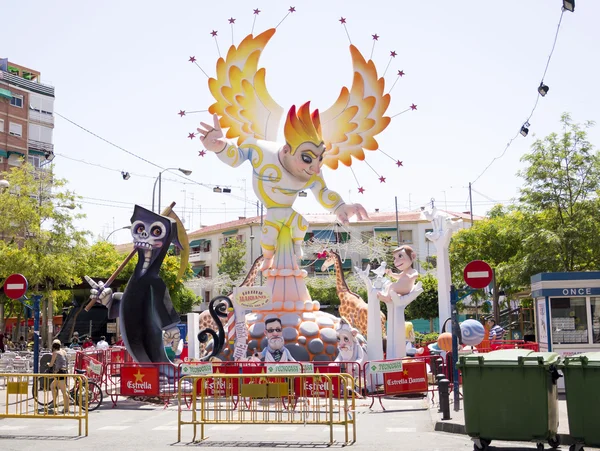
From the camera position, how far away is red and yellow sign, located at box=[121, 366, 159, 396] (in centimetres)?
1738

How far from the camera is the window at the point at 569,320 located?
1658 cm

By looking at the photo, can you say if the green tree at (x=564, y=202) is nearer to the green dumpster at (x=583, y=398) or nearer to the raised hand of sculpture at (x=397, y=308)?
the raised hand of sculpture at (x=397, y=308)

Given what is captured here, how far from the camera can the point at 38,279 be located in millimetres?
31406

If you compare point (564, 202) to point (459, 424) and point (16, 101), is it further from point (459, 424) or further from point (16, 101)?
point (16, 101)

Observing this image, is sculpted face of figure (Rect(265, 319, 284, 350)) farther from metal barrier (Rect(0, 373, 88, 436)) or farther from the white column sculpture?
the white column sculpture

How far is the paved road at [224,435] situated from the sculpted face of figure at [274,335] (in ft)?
13.2

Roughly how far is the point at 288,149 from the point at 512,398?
12859mm

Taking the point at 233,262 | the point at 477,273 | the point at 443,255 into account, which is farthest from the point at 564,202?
the point at 233,262

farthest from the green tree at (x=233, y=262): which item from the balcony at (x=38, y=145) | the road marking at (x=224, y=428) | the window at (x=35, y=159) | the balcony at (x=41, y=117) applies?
the road marking at (x=224, y=428)

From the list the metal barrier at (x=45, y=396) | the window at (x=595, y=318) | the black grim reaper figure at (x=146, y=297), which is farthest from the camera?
the black grim reaper figure at (x=146, y=297)

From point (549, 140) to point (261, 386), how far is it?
18.2m

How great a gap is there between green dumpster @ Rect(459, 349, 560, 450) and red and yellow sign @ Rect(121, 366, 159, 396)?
8913mm

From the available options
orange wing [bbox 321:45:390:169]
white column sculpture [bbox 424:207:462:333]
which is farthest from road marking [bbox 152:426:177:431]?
white column sculpture [bbox 424:207:462:333]

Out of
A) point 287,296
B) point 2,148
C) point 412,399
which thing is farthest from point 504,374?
point 2,148
